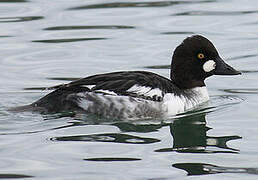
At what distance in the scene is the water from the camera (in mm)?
9469

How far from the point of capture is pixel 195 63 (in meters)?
12.4

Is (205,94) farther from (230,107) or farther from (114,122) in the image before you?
(114,122)

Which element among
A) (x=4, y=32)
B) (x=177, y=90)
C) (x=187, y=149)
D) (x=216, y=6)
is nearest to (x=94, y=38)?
(x=4, y=32)

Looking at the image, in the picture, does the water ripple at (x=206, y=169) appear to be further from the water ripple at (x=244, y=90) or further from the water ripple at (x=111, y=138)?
the water ripple at (x=244, y=90)

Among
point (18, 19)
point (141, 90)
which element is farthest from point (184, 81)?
point (18, 19)

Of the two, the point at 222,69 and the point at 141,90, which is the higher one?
the point at 222,69

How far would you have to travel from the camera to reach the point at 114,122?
1133cm

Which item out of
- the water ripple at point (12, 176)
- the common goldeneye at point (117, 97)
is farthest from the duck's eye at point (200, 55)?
the water ripple at point (12, 176)

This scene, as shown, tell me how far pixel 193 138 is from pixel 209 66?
192cm

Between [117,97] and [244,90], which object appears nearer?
[117,97]

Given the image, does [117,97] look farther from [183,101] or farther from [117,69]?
[117,69]

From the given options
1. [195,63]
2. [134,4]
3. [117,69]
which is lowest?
[117,69]

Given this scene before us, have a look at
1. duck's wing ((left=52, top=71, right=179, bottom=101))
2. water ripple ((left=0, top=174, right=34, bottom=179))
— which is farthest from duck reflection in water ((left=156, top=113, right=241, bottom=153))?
water ripple ((left=0, top=174, right=34, bottom=179))

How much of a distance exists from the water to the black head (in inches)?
17.2
